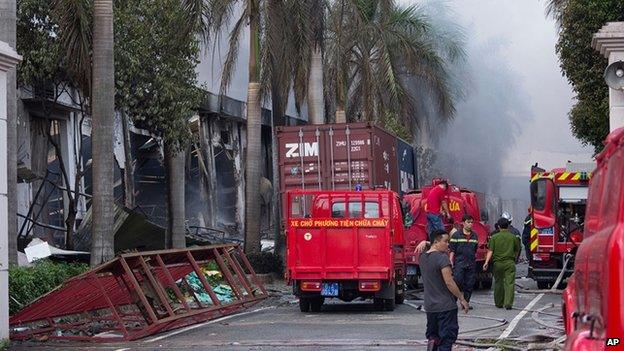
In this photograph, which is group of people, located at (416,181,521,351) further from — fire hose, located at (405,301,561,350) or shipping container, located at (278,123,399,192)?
shipping container, located at (278,123,399,192)

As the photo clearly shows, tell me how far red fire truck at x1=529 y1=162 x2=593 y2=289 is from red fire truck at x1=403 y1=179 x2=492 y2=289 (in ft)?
5.91

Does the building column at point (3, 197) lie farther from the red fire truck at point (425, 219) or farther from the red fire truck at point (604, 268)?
the red fire truck at point (425, 219)

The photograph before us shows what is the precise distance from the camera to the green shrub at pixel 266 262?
102 ft

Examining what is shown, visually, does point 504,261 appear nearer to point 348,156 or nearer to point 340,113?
point 348,156

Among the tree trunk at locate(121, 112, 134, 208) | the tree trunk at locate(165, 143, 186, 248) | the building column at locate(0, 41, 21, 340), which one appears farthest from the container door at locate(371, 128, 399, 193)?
the building column at locate(0, 41, 21, 340)

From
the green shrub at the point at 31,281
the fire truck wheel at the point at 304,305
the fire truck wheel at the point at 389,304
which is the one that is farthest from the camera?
the fire truck wheel at the point at 304,305

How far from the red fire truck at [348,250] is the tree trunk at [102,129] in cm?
366

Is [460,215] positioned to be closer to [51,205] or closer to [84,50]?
[84,50]

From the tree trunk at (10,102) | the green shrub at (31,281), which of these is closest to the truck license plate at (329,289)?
the green shrub at (31,281)

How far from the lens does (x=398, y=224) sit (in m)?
22.0

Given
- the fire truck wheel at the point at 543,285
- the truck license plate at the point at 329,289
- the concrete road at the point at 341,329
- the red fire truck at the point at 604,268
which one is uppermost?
the red fire truck at the point at 604,268

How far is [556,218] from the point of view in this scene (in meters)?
25.0

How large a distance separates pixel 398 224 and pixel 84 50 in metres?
7.10

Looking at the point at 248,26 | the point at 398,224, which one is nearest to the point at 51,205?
the point at 248,26
